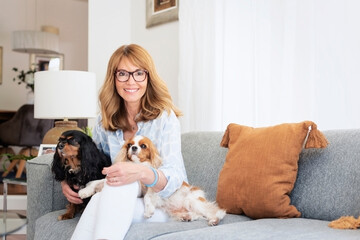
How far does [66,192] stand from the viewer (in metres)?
2.08

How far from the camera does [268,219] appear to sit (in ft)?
6.43

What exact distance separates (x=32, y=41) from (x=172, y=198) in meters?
5.78

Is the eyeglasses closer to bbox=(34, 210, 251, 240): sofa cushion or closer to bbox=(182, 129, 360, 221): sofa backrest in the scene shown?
bbox=(34, 210, 251, 240): sofa cushion

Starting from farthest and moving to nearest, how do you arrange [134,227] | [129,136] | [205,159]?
[205,159]
[129,136]
[134,227]

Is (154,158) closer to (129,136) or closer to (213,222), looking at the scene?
(129,136)

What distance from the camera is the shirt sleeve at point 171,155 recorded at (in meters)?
1.93

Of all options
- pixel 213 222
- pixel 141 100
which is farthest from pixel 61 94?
pixel 213 222

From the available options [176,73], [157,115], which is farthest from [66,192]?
[176,73]

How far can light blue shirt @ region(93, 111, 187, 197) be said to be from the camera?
6.39 ft

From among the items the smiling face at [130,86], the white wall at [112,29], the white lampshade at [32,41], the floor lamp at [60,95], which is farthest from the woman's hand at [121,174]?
the white lampshade at [32,41]

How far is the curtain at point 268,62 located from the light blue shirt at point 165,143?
894 mm

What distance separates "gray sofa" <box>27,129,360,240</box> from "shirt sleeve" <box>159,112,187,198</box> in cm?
15

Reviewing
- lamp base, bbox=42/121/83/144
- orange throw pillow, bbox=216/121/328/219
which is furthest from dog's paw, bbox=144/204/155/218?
lamp base, bbox=42/121/83/144

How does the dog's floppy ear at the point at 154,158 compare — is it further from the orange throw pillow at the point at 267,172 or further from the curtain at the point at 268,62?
the curtain at the point at 268,62
